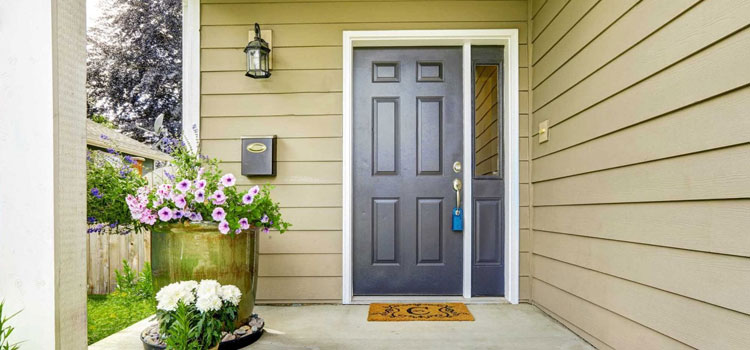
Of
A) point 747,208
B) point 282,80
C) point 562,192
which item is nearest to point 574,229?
point 562,192

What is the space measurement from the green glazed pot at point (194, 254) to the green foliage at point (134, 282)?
1550 millimetres

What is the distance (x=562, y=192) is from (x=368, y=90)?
1.45 metres

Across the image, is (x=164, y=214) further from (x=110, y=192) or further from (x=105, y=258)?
(x=105, y=258)

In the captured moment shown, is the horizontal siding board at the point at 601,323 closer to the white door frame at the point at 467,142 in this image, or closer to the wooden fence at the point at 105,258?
the white door frame at the point at 467,142

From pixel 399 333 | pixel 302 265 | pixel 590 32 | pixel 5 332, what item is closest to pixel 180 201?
pixel 5 332

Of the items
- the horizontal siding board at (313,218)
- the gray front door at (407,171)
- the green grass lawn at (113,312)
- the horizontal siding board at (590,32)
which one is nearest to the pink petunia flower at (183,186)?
the horizontal siding board at (313,218)

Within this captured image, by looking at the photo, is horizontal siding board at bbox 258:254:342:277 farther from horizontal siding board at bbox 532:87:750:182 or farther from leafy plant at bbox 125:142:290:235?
horizontal siding board at bbox 532:87:750:182

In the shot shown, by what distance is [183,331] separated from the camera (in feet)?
4.92

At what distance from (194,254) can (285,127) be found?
1128 millimetres

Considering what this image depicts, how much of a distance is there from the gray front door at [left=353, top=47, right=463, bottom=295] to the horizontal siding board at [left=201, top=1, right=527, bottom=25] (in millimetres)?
232

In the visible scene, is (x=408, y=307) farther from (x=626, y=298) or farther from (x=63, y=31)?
(x=63, y=31)

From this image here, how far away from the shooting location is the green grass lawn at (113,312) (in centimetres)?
271

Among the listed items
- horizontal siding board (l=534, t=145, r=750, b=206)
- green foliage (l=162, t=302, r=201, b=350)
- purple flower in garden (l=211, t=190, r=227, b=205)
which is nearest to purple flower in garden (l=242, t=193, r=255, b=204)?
purple flower in garden (l=211, t=190, r=227, b=205)

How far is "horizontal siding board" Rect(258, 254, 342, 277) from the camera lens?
2824 mm
